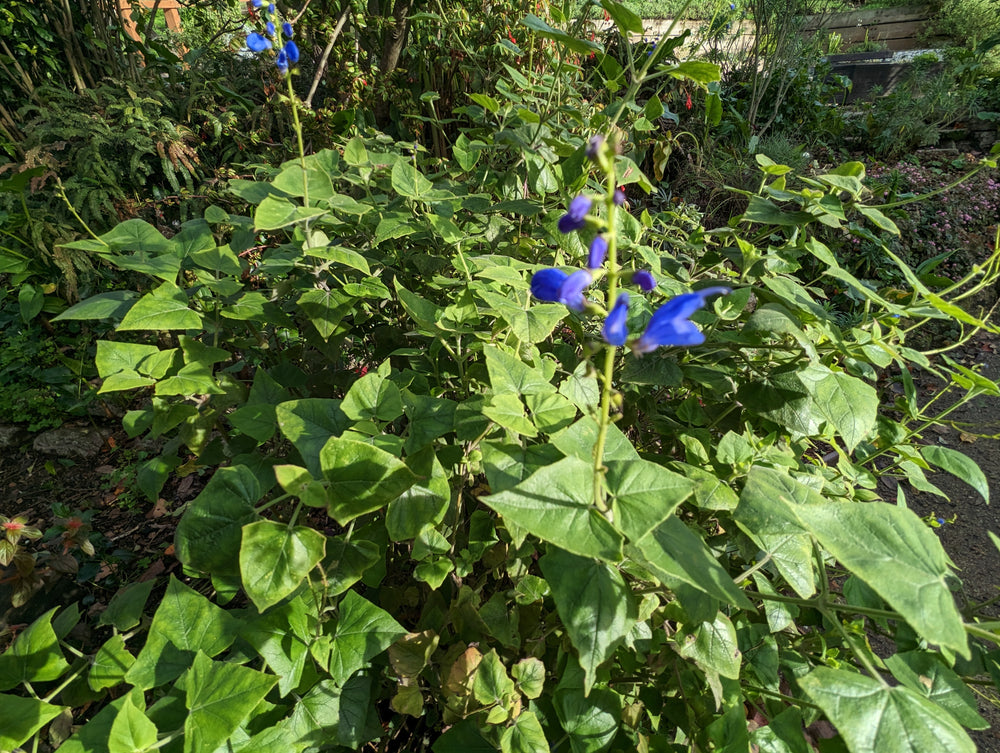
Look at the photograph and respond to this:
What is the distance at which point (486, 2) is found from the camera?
11.6ft

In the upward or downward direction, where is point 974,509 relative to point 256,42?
downward

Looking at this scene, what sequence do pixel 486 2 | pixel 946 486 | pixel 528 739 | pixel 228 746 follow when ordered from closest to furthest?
pixel 228 746
pixel 528 739
pixel 946 486
pixel 486 2

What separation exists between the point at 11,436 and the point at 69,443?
35 centimetres

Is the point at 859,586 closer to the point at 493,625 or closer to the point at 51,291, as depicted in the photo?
the point at 493,625

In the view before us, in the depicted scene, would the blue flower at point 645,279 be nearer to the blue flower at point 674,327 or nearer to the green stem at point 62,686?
the blue flower at point 674,327

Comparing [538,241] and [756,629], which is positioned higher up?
[538,241]

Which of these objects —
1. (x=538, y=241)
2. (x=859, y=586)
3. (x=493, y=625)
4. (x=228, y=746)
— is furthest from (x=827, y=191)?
(x=228, y=746)

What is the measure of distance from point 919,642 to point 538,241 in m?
1.59

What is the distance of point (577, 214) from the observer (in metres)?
0.75

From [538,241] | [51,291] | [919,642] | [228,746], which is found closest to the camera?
[228,746]

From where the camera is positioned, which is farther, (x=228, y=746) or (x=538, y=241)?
(x=538, y=241)

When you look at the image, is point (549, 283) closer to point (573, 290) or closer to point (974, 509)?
point (573, 290)

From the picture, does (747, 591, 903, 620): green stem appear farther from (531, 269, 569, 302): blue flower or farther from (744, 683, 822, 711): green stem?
(531, 269, 569, 302): blue flower

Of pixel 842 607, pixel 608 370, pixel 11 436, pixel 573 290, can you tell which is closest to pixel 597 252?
pixel 573 290
